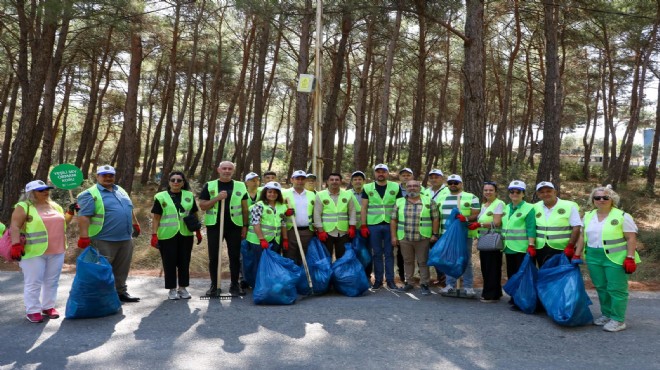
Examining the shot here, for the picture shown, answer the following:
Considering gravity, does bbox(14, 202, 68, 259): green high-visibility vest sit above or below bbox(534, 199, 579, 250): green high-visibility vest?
below

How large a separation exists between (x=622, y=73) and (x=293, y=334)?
2376cm

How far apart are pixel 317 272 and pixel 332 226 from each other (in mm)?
663

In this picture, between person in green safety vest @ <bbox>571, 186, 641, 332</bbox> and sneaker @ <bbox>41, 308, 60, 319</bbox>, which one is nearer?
person in green safety vest @ <bbox>571, 186, 641, 332</bbox>

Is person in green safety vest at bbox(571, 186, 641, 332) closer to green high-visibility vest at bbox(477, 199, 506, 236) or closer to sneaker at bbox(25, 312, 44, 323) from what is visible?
green high-visibility vest at bbox(477, 199, 506, 236)

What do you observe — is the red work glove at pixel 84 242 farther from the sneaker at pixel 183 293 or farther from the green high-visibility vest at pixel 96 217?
the sneaker at pixel 183 293

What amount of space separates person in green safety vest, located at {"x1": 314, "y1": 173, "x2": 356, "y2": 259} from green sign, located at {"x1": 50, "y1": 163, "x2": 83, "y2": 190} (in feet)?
10.5

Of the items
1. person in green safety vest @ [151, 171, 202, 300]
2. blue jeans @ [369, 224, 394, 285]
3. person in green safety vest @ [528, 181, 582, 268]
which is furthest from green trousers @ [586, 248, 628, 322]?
person in green safety vest @ [151, 171, 202, 300]

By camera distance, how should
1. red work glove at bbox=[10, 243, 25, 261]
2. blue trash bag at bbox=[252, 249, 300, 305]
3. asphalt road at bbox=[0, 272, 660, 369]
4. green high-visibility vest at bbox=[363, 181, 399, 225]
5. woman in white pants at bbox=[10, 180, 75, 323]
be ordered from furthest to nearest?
green high-visibility vest at bbox=[363, 181, 399, 225] < blue trash bag at bbox=[252, 249, 300, 305] < woman in white pants at bbox=[10, 180, 75, 323] < red work glove at bbox=[10, 243, 25, 261] < asphalt road at bbox=[0, 272, 660, 369]

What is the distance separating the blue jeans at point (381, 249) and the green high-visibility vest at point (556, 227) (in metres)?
2.01

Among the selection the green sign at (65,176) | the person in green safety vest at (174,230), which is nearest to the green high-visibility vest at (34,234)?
the person in green safety vest at (174,230)

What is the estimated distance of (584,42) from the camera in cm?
1830

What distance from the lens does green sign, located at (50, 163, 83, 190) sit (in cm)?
673

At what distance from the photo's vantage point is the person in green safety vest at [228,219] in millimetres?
6633

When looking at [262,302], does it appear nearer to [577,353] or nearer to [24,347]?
[24,347]
